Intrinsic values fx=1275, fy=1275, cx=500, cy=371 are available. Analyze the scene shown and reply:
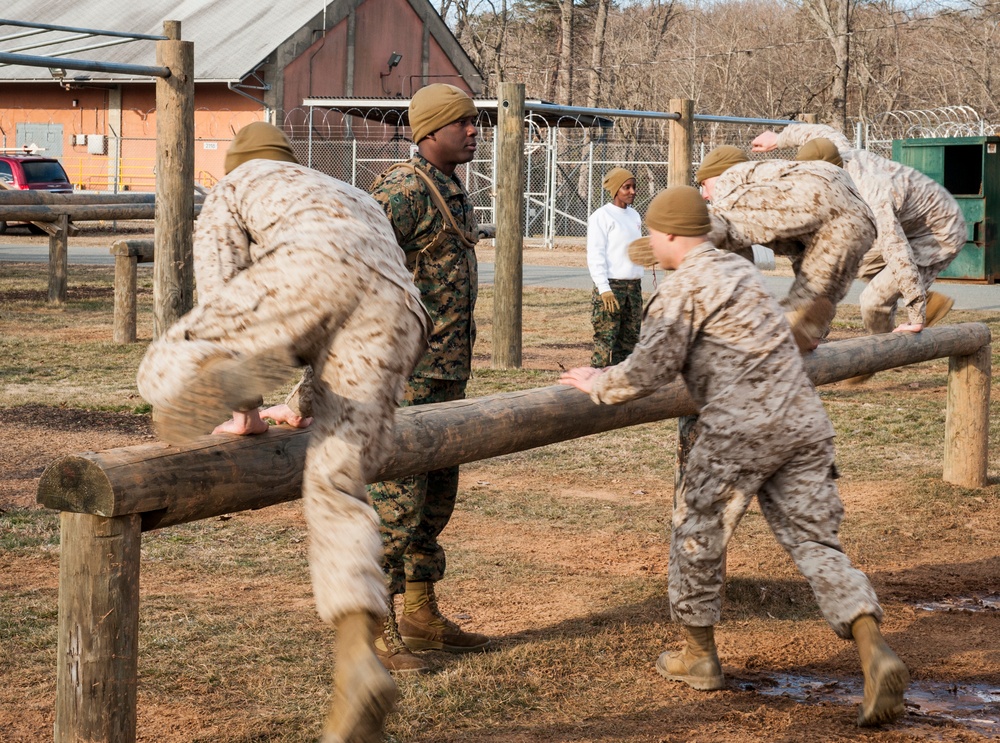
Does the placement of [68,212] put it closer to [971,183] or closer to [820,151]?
[820,151]

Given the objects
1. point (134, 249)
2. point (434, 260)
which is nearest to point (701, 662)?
point (434, 260)

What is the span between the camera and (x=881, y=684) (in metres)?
4.03

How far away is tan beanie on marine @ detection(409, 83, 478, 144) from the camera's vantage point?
15.5ft

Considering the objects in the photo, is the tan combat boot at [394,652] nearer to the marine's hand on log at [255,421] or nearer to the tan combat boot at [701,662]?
the tan combat boot at [701,662]

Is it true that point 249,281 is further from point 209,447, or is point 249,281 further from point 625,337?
point 625,337

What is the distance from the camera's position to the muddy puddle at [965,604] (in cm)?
571

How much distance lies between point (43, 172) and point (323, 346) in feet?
91.6

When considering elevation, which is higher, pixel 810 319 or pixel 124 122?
pixel 124 122

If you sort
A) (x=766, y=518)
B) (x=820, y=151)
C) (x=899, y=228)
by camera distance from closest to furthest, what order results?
1. (x=766, y=518)
2. (x=820, y=151)
3. (x=899, y=228)

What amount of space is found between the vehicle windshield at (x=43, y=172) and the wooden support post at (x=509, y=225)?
792 inches

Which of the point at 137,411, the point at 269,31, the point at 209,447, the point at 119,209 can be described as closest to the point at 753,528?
the point at 209,447

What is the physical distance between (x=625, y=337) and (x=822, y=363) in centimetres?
434

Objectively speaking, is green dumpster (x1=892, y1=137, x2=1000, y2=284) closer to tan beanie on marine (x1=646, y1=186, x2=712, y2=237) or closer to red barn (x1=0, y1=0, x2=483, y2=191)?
tan beanie on marine (x1=646, y1=186, x2=712, y2=237)

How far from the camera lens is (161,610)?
5125mm
